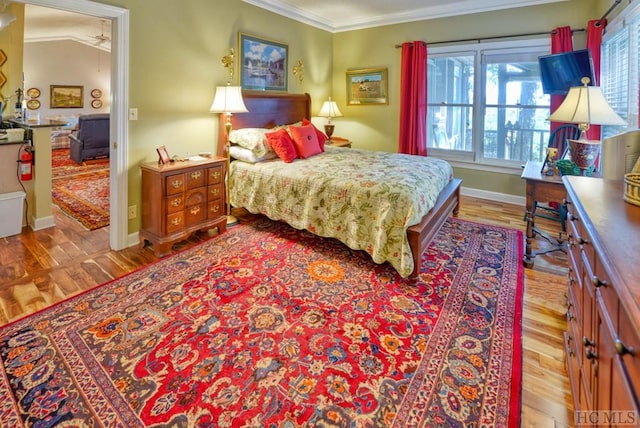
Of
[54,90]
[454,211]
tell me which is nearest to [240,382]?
[454,211]

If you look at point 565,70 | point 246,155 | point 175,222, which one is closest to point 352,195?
point 246,155

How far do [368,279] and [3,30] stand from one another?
5.16 metres

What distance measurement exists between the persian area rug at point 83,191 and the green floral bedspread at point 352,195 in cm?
168

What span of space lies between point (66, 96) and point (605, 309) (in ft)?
41.1

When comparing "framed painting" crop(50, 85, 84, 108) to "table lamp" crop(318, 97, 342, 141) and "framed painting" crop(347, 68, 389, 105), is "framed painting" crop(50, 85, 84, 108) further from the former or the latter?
"framed painting" crop(347, 68, 389, 105)

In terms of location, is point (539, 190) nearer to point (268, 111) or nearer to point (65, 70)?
point (268, 111)

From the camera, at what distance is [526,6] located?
170 inches

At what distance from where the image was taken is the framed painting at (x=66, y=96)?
978 centimetres

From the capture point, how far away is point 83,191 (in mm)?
5141

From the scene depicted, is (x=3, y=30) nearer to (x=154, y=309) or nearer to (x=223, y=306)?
(x=154, y=309)

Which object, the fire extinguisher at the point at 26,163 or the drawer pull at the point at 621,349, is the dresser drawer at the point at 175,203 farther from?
the drawer pull at the point at 621,349


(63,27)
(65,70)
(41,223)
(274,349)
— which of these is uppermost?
(63,27)

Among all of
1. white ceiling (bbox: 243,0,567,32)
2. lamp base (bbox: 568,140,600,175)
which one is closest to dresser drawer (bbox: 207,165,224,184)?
white ceiling (bbox: 243,0,567,32)

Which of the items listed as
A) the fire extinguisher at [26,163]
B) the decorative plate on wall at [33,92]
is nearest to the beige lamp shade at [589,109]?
the fire extinguisher at [26,163]
